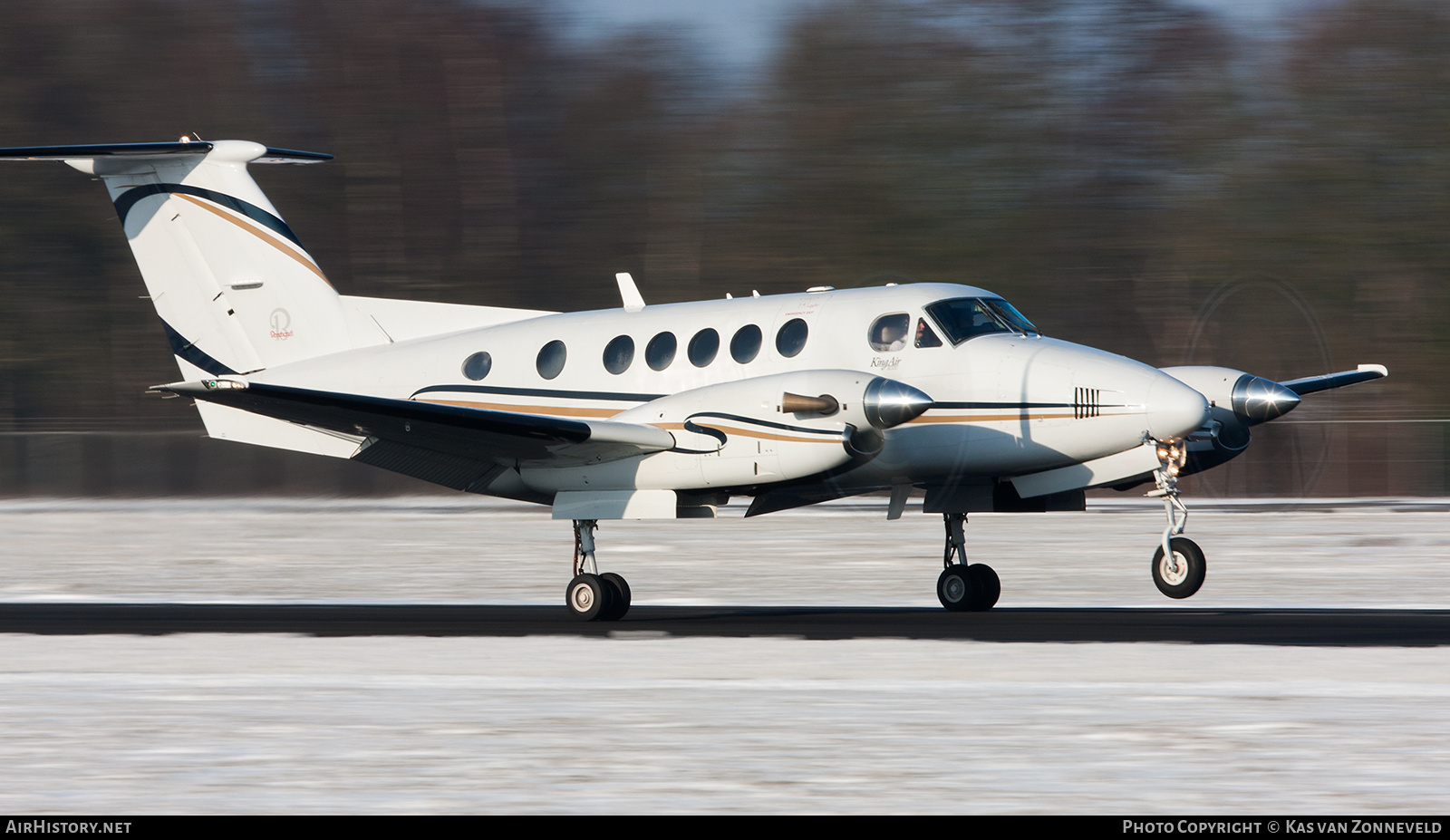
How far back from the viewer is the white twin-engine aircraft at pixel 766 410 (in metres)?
12.2

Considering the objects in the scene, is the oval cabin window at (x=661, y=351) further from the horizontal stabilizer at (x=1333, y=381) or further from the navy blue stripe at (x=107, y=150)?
the horizontal stabilizer at (x=1333, y=381)

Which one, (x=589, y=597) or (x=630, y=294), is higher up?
(x=630, y=294)

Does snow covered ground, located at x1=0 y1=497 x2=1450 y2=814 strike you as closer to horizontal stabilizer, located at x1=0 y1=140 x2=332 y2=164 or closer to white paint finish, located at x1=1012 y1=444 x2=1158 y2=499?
white paint finish, located at x1=1012 y1=444 x2=1158 y2=499

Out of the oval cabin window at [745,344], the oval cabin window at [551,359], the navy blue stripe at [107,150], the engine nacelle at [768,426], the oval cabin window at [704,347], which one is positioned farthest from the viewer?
the navy blue stripe at [107,150]

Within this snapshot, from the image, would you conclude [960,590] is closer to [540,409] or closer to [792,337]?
[792,337]

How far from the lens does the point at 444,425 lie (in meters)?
12.8

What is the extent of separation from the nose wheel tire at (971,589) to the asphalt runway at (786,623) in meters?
0.21

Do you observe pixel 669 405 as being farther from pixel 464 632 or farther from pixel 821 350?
pixel 464 632

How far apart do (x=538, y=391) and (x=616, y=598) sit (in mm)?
2444

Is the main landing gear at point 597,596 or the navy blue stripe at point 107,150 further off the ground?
the navy blue stripe at point 107,150

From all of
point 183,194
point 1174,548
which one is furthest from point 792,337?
point 183,194

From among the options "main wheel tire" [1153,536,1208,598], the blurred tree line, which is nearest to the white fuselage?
"main wheel tire" [1153,536,1208,598]

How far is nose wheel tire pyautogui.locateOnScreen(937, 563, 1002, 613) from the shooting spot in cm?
1363

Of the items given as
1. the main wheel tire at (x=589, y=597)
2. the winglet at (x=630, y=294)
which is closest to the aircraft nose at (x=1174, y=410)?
the main wheel tire at (x=589, y=597)
